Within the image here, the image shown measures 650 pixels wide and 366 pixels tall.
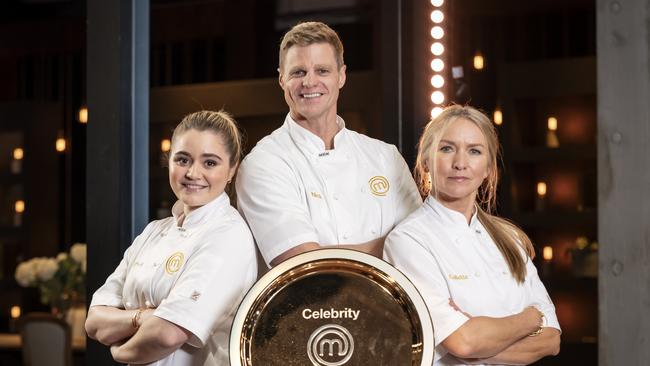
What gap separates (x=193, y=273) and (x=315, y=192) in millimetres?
355

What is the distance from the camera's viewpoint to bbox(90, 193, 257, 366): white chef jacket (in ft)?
6.98

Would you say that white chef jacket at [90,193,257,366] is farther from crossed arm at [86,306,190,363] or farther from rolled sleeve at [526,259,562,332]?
rolled sleeve at [526,259,562,332]

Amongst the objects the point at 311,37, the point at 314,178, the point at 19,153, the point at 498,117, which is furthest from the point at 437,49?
the point at 19,153

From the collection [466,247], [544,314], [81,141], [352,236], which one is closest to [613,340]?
[544,314]

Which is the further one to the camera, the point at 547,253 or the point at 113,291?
the point at 547,253

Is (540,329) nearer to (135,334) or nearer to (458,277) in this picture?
(458,277)

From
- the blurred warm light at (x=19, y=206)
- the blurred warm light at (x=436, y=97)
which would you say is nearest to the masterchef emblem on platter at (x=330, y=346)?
the blurred warm light at (x=436, y=97)

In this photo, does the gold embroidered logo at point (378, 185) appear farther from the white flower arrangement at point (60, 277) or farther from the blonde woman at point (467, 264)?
the white flower arrangement at point (60, 277)

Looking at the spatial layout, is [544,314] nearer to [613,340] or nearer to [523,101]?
[613,340]

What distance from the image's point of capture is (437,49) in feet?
8.20

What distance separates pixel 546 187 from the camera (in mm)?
2764

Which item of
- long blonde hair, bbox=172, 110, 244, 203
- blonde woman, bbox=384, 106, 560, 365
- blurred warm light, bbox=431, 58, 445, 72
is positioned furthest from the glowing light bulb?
long blonde hair, bbox=172, 110, 244, 203

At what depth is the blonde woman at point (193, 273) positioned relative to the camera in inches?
84.0

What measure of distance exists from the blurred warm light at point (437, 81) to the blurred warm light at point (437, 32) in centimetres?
11
